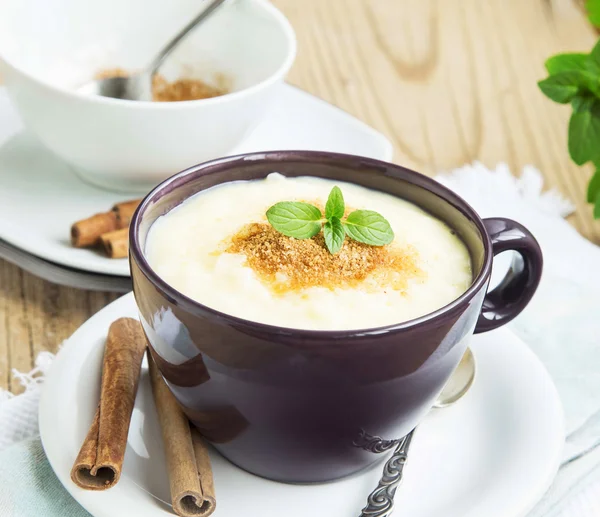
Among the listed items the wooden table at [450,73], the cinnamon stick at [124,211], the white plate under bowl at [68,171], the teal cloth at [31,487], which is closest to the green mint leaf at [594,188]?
the wooden table at [450,73]

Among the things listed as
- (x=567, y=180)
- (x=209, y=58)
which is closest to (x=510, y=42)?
(x=567, y=180)

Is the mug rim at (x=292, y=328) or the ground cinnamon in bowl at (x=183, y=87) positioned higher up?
the mug rim at (x=292, y=328)

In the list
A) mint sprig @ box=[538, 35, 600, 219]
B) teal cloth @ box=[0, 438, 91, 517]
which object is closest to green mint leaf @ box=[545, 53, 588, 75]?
mint sprig @ box=[538, 35, 600, 219]

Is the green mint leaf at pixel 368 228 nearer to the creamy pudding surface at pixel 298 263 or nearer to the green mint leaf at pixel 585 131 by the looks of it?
the creamy pudding surface at pixel 298 263

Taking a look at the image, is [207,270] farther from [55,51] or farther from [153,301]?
[55,51]

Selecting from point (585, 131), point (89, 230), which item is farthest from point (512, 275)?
point (89, 230)

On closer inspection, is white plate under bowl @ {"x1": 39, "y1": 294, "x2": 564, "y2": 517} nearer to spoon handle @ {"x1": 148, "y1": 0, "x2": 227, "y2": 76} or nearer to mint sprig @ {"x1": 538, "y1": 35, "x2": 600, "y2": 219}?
mint sprig @ {"x1": 538, "y1": 35, "x2": 600, "y2": 219}
